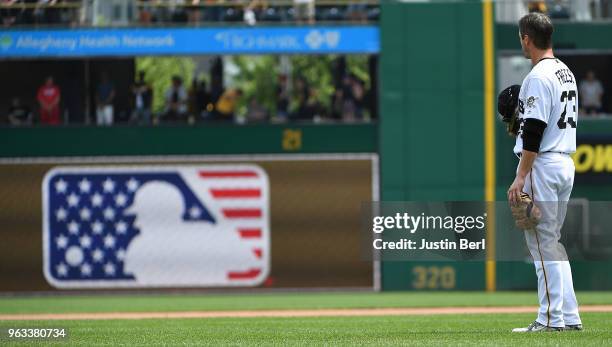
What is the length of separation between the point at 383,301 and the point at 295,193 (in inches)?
130

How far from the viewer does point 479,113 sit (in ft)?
67.1

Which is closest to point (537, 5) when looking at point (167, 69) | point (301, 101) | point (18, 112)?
point (301, 101)

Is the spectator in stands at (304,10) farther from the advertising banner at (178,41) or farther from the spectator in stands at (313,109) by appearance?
the spectator in stands at (313,109)

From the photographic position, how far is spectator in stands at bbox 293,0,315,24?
808 inches

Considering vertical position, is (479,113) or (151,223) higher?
(479,113)

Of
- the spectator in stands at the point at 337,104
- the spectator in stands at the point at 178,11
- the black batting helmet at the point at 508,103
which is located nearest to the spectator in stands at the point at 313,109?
the spectator in stands at the point at 337,104

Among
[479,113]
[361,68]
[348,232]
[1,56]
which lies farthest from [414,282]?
[361,68]

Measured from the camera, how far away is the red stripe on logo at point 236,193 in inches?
808

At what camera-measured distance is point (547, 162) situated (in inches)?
321

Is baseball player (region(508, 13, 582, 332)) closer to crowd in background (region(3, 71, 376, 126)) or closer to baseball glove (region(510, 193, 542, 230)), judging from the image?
baseball glove (region(510, 193, 542, 230))

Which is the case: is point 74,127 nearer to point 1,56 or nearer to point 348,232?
point 1,56

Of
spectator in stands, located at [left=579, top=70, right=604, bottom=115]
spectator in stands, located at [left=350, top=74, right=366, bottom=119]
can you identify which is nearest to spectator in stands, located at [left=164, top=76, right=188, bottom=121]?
spectator in stands, located at [left=350, top=74, right=366, bottom=119]

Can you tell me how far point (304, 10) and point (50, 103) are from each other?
189 inches

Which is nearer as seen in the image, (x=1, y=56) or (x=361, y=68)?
(x=1, y=56)
